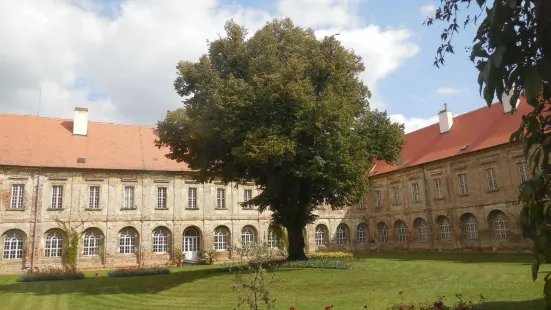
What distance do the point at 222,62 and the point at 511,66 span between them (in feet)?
57.0

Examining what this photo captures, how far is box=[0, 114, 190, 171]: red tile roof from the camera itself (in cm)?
3005

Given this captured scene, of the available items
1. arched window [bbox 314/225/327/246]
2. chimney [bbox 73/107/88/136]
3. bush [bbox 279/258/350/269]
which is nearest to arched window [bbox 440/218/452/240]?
arched window [bbox 314/225/327/246]

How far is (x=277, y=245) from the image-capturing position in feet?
120

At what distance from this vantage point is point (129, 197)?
32156 millimetres

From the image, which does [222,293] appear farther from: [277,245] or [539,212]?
[277,245]

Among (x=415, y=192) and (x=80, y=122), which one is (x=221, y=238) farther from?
(x=415, y=192)

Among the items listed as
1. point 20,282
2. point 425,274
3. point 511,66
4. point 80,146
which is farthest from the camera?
point 80,146

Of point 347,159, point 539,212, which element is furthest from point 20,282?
point 539,212

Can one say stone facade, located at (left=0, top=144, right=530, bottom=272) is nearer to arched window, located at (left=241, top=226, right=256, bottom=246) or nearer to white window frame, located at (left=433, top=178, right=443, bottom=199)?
white window frame, located at (left=433, top=178, right=443, bottom=199)

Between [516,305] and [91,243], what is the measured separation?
27.8 metres

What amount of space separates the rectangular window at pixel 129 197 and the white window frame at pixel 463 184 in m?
23.3

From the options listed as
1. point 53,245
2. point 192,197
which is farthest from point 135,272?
point 192,197

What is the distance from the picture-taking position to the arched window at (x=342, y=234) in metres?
39.0

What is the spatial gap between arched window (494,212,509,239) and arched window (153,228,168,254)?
894 inches
